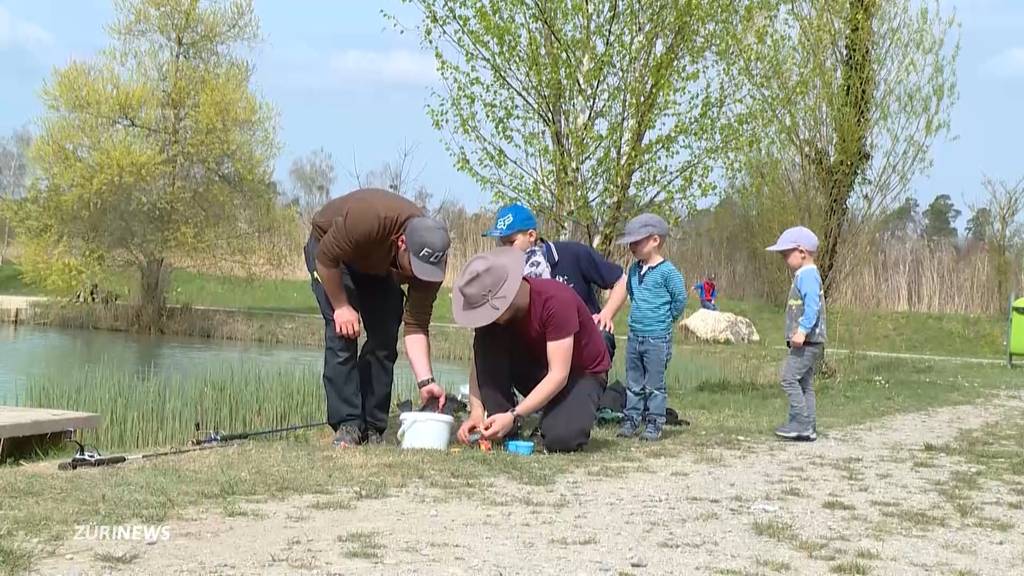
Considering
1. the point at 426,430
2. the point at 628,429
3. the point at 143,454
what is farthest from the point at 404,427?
the point at 628,429

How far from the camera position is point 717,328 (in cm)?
2439

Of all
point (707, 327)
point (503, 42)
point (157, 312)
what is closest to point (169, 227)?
point (157, 312)

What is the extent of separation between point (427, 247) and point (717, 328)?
19.2 m

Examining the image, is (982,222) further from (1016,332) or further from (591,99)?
(591,99)

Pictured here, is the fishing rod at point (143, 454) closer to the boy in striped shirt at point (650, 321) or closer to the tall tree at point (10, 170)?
the boy in striped shirt at point (650, 321)

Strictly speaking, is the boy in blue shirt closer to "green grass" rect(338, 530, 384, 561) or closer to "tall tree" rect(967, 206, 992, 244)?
"green grass" rect(338, 530, 384, 561)

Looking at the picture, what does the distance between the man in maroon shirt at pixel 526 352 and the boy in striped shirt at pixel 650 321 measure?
30.8 inches

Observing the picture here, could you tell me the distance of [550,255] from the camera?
7445 millimetres

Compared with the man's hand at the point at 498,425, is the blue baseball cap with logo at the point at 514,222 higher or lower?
higher

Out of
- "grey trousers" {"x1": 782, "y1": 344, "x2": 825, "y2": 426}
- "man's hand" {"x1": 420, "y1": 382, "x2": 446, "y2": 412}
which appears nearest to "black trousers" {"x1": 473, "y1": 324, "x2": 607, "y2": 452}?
"man's hand" {"x1": 420, "y1": 382, "x2": 446, "y2": 412}

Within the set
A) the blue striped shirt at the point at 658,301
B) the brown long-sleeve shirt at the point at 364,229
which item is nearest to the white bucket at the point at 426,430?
the brown long-sleeve shirt at the point at 364,229

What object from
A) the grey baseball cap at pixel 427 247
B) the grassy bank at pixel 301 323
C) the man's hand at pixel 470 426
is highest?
the grey baseball cap at pixel 427 247

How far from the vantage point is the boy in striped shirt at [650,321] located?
747 cm

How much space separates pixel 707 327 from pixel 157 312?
11754mm
